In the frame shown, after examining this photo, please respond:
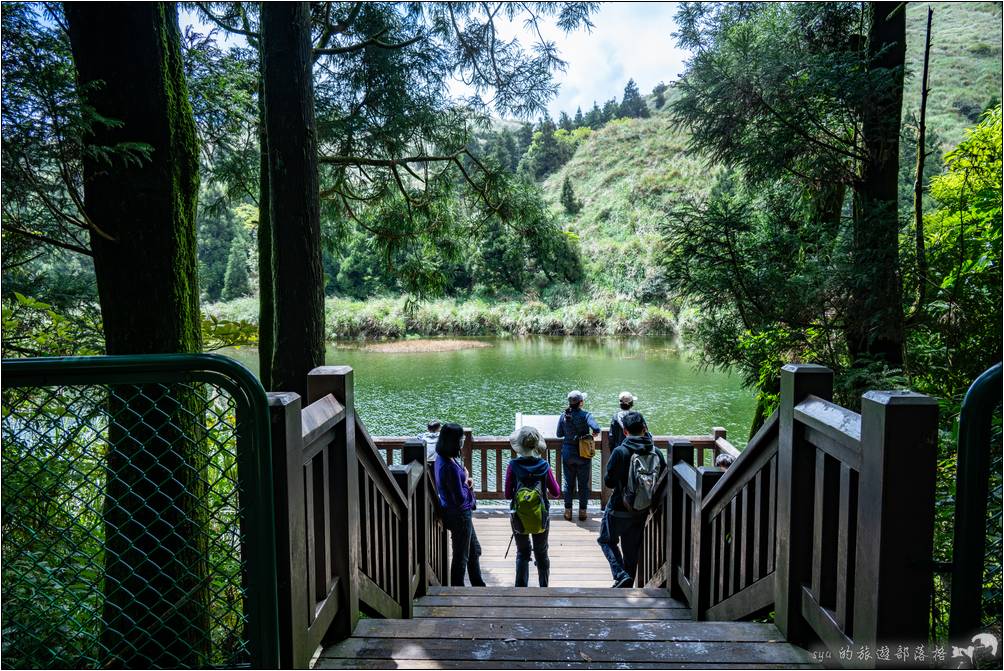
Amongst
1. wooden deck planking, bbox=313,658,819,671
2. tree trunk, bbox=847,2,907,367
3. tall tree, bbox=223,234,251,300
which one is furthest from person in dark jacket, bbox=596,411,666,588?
tall tree, bbox=223,234,251,300

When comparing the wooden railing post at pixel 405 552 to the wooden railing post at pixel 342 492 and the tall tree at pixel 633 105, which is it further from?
the tall tree at pixel 633 105

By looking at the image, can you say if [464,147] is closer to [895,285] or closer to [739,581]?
[895,285]

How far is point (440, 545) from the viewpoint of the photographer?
4.57 metres

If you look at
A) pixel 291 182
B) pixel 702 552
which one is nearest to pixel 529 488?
pixel 702 552

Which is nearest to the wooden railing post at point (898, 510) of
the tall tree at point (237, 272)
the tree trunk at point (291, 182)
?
the tree trunk at point (291, 182)

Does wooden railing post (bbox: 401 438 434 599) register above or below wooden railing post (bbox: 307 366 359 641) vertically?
below

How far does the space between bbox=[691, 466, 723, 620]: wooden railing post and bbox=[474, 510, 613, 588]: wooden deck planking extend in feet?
6.75

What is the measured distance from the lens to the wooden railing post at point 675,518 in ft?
10.6

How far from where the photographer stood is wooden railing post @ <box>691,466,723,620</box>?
2.76m

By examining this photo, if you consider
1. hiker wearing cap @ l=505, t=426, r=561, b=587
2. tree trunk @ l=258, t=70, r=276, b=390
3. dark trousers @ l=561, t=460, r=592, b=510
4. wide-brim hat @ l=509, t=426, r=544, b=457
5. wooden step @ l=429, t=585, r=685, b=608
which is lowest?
dark trousers @ l=561, t=460, r=592, b=510

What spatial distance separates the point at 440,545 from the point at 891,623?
141 inches

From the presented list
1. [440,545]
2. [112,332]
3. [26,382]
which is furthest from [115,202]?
[440,545]

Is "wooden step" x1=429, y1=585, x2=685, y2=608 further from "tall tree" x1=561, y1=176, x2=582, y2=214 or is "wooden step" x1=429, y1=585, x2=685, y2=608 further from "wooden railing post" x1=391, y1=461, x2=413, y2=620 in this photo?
"tall tree" x1=561, y1=176, x2=582, y2=214

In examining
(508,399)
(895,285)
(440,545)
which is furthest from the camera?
(508,399)
